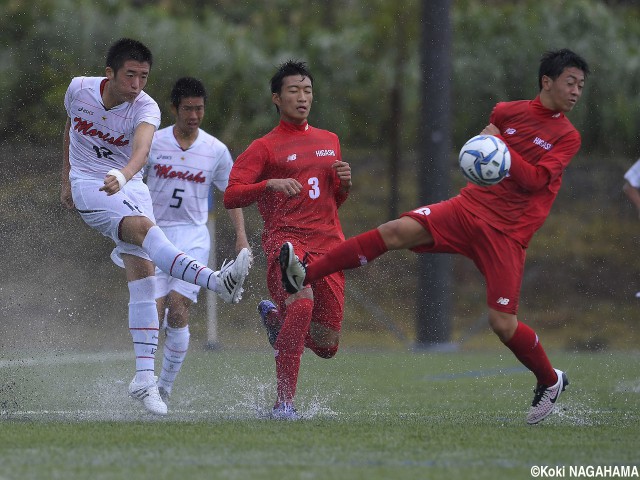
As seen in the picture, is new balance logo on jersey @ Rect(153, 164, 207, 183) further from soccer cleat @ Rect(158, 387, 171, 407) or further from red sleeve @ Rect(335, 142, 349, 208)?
red sleeve @ Rect(335, 142, 349, 208)

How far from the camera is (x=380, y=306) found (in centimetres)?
1513

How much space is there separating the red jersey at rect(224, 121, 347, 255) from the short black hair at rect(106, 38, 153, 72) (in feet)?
2.64

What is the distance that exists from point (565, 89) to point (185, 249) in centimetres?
299

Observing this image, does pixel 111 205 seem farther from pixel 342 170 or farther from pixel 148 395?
pixel 342 170

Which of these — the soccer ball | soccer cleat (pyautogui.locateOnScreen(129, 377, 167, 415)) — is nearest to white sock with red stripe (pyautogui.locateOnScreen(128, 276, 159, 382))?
soccer cleat (pyautogui.locateOnScreen(129, 377, 167, 415))

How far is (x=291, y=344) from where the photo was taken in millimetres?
6613

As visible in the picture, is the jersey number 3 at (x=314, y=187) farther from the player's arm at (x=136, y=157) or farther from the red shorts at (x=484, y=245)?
the player's arm at (x=136, y=157)

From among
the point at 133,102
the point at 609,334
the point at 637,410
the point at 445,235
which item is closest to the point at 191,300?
the point at 133,102

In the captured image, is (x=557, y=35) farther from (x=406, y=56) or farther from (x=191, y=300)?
(x=191, y=300)

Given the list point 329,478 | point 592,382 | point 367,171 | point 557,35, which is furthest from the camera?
point 557,35

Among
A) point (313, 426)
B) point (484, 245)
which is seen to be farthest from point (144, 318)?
point (484, 245)

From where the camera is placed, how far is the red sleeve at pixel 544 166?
6.23 m

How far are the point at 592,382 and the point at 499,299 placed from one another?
3.42 meters

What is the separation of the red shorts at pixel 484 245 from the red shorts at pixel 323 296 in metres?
0.79
